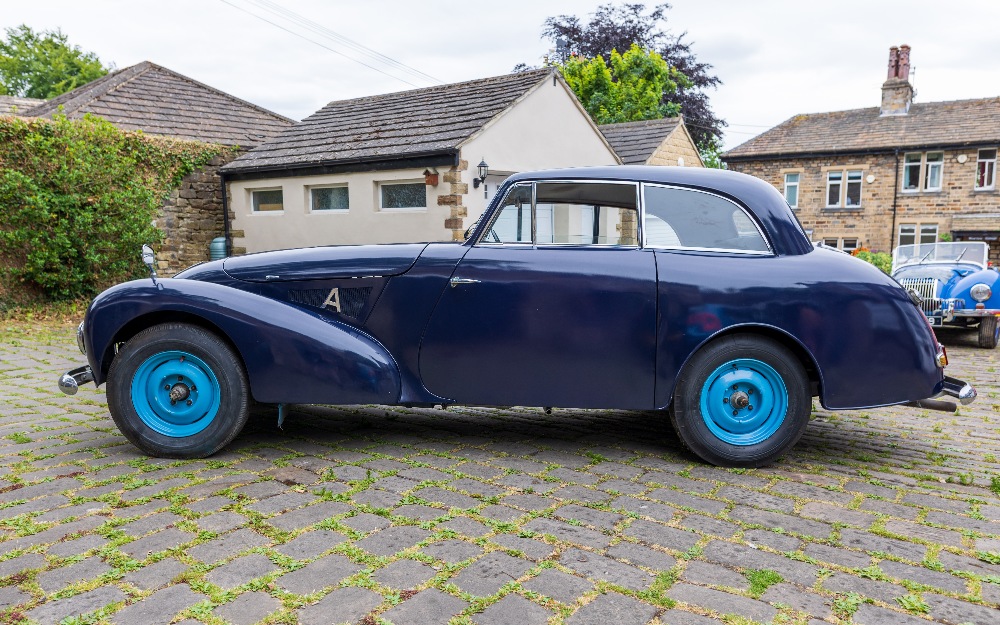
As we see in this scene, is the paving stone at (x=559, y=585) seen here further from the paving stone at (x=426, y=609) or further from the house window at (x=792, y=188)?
the house window at (x=792, y=188)

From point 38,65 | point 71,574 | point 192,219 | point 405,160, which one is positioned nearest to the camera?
point 71,574

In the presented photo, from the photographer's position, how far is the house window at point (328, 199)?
47.2ft

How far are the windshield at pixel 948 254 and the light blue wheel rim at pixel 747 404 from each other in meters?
8.50

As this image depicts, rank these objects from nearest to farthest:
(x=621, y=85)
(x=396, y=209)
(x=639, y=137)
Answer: (x=396, y=209), (x=639, y=137), (x=621, y=85)

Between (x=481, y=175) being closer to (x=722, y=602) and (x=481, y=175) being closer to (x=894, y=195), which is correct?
(x=722, y=602)

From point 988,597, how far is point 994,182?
105ft

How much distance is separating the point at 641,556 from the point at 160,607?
1655 millimetres

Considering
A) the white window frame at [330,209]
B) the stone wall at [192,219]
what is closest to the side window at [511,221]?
the white window frame at [330,209]

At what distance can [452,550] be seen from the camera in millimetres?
2713

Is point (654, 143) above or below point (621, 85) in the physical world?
below

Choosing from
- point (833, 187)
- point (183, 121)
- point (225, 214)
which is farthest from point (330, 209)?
point (833, 187)

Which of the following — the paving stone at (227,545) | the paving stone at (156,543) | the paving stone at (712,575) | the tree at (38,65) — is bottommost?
the paving stone at (712,575)

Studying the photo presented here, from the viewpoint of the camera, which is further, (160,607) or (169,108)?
(169,108)

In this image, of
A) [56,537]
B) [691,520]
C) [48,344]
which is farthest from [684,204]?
[48,344]
